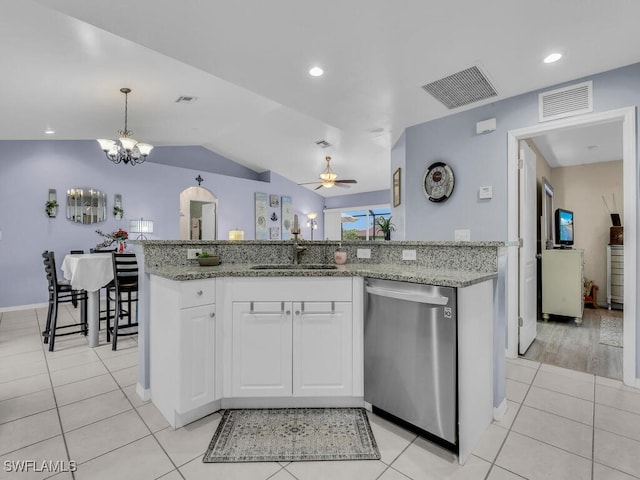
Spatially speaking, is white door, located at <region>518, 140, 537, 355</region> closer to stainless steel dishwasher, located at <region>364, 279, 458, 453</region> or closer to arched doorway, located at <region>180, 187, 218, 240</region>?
stainless steel dishwasher, located at <region>364, 279, 458, 453</region>

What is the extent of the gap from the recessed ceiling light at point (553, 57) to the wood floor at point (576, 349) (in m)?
2.50

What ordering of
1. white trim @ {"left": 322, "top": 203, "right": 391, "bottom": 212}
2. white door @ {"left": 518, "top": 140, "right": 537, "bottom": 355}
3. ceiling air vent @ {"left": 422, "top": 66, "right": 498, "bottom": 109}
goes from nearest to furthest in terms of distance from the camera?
ceiling air vent @ {"left": 422, "top": 66, "right": 498, "bottom": 109}, white door @ {"left": 518, "top": 140, "right": 537, "bottom": 355}, white trim @ {"left": 322, "top": 203, "right": 391, "bottom": 212}

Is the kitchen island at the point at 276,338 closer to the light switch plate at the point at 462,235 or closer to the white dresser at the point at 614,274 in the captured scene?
the light switch plate at the point at 462,235

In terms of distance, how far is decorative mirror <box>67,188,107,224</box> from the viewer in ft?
18.1

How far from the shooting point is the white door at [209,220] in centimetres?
792

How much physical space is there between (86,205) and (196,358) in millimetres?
5226

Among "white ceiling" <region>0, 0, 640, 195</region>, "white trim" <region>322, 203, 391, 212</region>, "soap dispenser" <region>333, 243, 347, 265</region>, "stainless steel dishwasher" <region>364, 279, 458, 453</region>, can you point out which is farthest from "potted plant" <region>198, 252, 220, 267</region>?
"white trim" <region>322, 203, 391, 212</region>

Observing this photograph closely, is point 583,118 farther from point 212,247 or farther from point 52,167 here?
point 52,167

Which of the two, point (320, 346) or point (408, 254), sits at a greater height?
point (408, 254)

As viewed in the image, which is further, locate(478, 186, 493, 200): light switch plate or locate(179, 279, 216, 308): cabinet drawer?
locate(478, 186, 493, 200): light switch plate

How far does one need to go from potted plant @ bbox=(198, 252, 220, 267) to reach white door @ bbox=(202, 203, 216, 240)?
5857 millimetres

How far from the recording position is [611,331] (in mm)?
3818

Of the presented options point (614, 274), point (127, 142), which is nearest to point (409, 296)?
point (127, 142)

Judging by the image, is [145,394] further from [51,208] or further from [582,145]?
[582,145]
